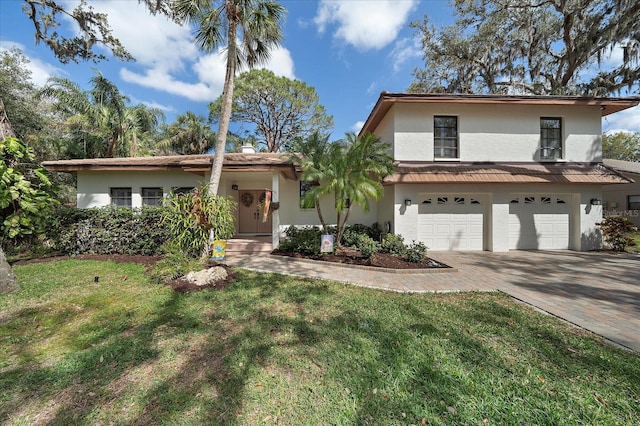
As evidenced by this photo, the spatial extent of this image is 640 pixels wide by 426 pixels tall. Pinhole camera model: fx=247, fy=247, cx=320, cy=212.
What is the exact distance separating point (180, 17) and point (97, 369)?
9.66 metres

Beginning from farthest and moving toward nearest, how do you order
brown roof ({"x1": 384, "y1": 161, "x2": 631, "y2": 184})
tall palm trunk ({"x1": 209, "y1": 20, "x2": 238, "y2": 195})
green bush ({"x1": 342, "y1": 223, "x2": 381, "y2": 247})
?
green bush ({"x1": 342, "y1": 223, "x2": 381, "y2": 247})
brown roof ({"x1": 384, "y1": 161, "x2": 631, "y2": 184})
tall palm trunk ({"x1": 209, "y1": 20, "x2": 238, "y2": 195})

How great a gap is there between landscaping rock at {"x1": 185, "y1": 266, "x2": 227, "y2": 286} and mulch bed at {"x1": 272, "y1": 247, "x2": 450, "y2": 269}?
2.78 metres

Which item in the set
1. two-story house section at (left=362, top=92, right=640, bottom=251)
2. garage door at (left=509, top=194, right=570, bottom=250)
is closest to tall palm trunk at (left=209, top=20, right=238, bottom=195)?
two-story house section at (left=362, top=92, right=640, bottom=251)

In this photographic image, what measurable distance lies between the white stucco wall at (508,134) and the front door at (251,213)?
718cm

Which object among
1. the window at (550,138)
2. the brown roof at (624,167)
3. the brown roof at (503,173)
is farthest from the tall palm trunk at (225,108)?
the brown roof at (624,167)

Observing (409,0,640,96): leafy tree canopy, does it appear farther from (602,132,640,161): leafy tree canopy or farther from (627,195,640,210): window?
(602,132,640,161): leafy tree canopy

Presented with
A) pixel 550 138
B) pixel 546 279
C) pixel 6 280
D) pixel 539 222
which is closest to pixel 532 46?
pixel 550 138

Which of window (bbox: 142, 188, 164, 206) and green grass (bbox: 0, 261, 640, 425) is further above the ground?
window (bbox: 142, 188, 164, 206)

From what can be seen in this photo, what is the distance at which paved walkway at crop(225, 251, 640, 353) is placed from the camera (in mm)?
3957

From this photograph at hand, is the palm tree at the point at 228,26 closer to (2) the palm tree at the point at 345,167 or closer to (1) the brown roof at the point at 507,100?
(2) the palm tree at the point at 345,167

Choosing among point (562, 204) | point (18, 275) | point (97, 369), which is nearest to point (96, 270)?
Result: point (18, 275)

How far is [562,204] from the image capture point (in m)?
9.93

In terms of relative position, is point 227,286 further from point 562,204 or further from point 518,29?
point 518,29

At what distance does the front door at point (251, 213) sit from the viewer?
41.9ft
